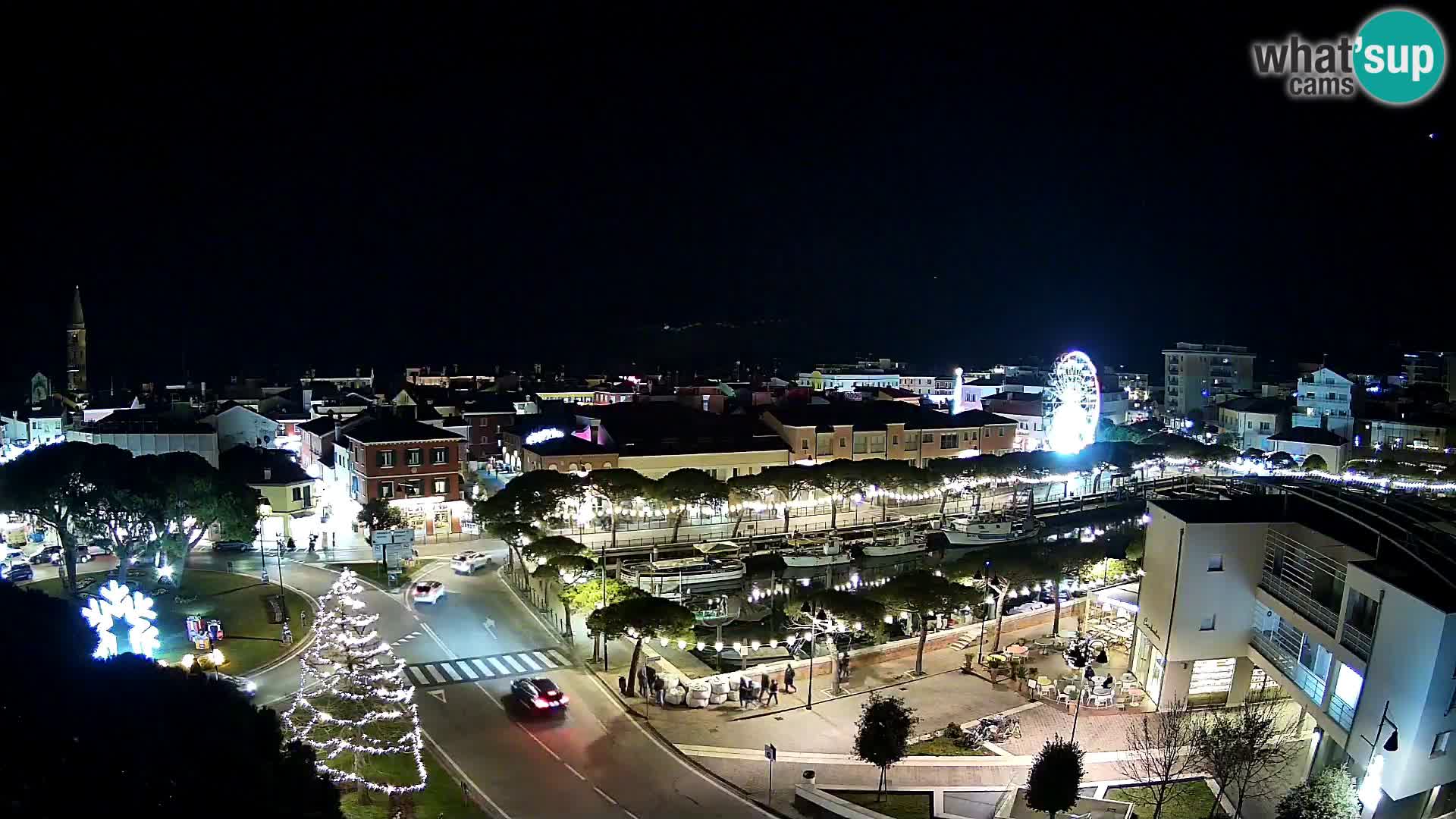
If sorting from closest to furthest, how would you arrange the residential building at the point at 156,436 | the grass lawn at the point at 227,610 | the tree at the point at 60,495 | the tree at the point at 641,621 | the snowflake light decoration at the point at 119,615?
the snowflake light decoration at the point at 119,615 → the tree at the point at 641,621 → the grass lawn at the point at 227,610 → the tree at the point at 60,495 → the residential building at the point at 156,436

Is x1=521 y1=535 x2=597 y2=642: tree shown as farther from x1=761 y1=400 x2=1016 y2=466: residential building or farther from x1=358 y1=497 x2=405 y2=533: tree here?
x1=761 y1=400 x2=1016 y2=466: residential building

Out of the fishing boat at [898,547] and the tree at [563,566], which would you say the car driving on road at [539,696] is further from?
the fishing boat at [898,547]

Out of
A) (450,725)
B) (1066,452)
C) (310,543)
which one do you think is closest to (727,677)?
(450,725)

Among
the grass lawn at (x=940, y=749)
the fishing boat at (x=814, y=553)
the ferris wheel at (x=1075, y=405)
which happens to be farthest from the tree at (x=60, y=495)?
the ferris wheel at (x=1075, y=405)

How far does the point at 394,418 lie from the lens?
4044 centimetres

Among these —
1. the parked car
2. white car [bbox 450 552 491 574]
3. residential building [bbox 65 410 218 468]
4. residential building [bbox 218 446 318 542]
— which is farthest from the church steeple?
white car [bbox 450 552 491 574]

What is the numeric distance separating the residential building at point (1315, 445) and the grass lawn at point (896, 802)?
48.5 metres

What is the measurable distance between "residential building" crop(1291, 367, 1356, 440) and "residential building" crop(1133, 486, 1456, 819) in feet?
160

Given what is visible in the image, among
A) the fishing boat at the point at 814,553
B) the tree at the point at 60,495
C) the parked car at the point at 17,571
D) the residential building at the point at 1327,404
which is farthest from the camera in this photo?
the residential building at the point at 1327,404

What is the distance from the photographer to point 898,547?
35.7 metres

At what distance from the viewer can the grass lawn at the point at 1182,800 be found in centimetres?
1534

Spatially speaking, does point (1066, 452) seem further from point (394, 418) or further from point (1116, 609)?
point (394, 418)

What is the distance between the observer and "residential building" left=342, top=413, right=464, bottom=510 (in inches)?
1501

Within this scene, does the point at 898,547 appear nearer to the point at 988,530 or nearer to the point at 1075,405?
the point at 988,530
